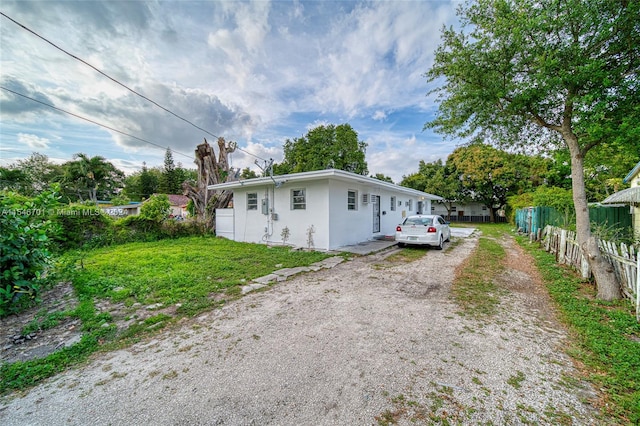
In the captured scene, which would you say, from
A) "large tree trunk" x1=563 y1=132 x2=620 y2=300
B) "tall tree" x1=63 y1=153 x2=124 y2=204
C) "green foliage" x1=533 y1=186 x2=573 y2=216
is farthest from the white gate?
"tall tree" x1=63 y1=153 x2=124 y2=204

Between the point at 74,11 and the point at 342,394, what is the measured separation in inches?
384

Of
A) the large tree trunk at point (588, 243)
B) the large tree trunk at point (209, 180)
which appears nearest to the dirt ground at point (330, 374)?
the large tree trunk at point (588, 243)

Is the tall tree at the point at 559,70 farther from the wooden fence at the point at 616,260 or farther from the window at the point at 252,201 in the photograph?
the window at the point at 252,201

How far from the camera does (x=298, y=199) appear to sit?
9.61 meters

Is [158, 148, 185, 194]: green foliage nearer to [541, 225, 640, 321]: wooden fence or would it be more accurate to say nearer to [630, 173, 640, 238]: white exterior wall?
[541, 225, 640, 321]: wooden fence

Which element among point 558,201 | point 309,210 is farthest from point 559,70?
point 558,201

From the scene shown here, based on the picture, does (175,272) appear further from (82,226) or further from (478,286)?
(82,226)

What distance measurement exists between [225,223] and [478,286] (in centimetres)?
1091

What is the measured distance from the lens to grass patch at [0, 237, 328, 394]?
2711 mm

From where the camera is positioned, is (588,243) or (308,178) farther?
(308,178)

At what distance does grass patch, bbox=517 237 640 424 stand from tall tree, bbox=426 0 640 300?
0.53 m

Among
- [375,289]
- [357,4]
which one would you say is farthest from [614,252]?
[357,4]

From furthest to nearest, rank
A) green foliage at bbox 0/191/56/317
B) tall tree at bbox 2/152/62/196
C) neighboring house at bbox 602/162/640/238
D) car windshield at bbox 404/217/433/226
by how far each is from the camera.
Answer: tall tree at bbox 2/152/62/196 < car windshield at bbox 404/217/433/226 < neighboring house at bbox 602/162/640/238 < green foliage at bbox 0/191/56/317

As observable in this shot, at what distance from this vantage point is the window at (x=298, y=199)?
9.44m
